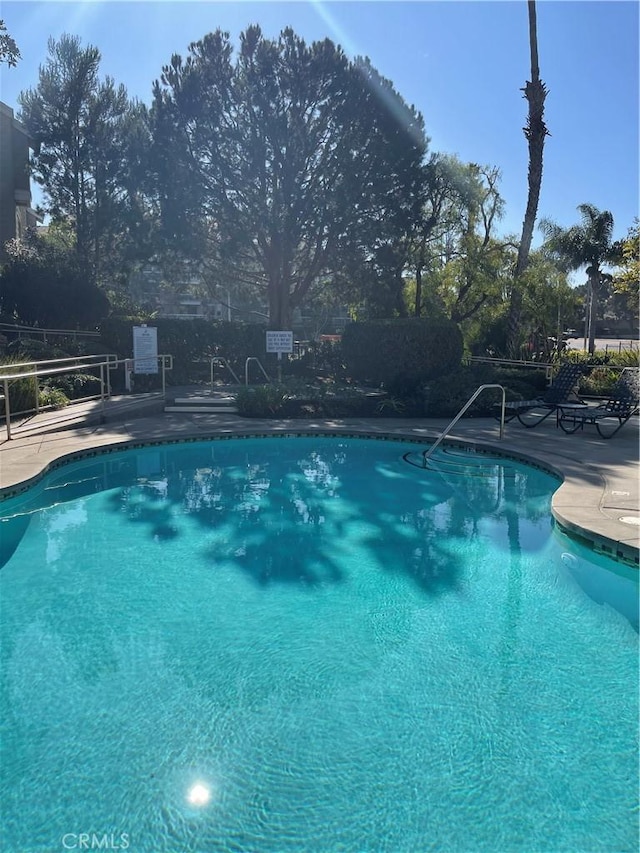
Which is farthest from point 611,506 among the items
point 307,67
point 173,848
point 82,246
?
point 82,246

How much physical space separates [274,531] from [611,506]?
12.1 ft

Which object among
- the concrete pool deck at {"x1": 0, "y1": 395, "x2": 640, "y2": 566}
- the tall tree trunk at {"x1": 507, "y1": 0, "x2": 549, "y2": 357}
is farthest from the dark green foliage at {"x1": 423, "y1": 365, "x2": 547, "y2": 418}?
the tall tree trunk at {"x1": 507, "y1": 0, "x2": 549, "y2": 357}

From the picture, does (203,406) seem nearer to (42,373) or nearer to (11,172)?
(42,373)

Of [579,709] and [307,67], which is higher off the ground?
[307,67]

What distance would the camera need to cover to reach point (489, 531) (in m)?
6.99

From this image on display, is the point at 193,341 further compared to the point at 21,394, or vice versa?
the point at 193,341

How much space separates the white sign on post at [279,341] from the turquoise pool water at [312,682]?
8.72 m

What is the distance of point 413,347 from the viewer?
1583cm

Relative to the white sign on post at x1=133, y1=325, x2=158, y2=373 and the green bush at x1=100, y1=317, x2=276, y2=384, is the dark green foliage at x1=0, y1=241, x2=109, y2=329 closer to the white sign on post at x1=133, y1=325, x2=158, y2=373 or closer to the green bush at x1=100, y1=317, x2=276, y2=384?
the green bush at x1=100, y1=317, x2=276, y2=384

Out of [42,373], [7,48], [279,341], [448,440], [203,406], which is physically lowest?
[448,440]

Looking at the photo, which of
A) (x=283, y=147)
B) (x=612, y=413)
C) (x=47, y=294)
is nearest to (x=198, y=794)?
(x=612, y=413)

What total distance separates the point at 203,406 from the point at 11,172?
19.6 meters

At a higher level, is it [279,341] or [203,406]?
[279,341]

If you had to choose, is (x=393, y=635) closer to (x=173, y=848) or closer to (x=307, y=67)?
(x=173, y=848)
